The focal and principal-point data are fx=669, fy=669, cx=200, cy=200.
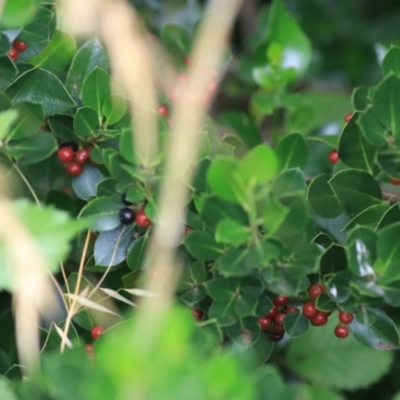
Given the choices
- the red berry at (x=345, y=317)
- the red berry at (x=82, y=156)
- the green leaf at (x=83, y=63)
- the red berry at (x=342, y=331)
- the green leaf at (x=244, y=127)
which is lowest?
the red berry at (x=342, y=331)

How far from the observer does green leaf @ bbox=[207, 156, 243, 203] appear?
0.58 metres

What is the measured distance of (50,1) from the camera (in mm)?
844

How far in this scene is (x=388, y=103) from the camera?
2.38 ft

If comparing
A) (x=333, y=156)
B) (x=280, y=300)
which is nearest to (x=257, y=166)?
(x=280, y=300)

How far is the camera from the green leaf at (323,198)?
0.82 m

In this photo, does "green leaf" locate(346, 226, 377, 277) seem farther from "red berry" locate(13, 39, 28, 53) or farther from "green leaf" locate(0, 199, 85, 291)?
"red berry" locate(13, 39, 28, 53)

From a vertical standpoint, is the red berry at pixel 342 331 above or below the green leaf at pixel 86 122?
below

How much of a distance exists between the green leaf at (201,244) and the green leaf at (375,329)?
0.17m

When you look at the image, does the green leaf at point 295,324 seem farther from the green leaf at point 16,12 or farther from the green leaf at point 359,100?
the green leaf at point 16,12

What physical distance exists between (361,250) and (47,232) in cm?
31

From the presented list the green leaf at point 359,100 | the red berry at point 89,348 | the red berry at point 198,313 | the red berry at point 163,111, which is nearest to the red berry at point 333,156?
the green leaf at point 359,100

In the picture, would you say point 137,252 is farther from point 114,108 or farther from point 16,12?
point 16,12

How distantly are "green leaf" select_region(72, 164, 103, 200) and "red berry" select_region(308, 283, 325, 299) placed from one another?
289mm

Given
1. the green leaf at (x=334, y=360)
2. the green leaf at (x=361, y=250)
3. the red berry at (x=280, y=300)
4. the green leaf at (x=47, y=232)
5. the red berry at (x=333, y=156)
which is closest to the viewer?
the green leaf at (x=47, y=232)
